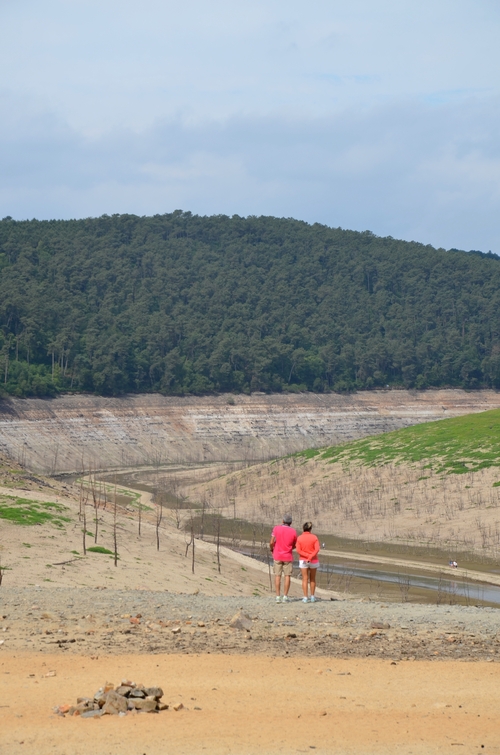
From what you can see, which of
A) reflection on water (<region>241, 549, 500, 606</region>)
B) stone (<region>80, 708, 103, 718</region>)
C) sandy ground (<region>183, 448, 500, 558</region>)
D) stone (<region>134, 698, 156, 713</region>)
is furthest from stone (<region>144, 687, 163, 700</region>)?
sandy ground (<region>183, 448, 500, 558</region>)

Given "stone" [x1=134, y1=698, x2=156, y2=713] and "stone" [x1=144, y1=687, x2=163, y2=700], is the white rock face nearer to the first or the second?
"stone" [x1=144, y1=687, x2=163, y2=700]

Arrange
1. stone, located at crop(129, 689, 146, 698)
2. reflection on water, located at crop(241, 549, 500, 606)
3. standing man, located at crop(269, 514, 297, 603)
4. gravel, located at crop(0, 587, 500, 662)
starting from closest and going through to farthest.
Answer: stone, located at crop(129, 689, 146, 698), gravel, located at crop(0, 587, 500, 662), standing man, located at crop(269, 514, 297, 603), reflection on water, located at crop(241, 549, 500, 606)

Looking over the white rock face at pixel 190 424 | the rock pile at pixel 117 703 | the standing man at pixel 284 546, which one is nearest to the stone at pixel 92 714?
the rock pile at pixel 117 703

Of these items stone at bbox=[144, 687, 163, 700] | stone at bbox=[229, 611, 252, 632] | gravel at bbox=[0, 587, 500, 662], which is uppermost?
stone at bbox=[144, 687, 163, 700]

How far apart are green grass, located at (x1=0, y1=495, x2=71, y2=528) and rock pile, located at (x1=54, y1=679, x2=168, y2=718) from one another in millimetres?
20111

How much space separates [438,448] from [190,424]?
212ft

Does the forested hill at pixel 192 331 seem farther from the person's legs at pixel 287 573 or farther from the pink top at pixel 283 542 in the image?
the pink top at pixel 283 542

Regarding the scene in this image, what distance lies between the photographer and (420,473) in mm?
59406

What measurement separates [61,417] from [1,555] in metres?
88.6

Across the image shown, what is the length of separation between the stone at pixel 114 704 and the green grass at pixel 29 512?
66.5ft

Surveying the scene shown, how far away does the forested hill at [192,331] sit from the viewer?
13688cm

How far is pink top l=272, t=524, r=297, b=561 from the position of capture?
1966 centimetres

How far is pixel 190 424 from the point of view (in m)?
124

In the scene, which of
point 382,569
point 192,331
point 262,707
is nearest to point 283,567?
point 262,707
